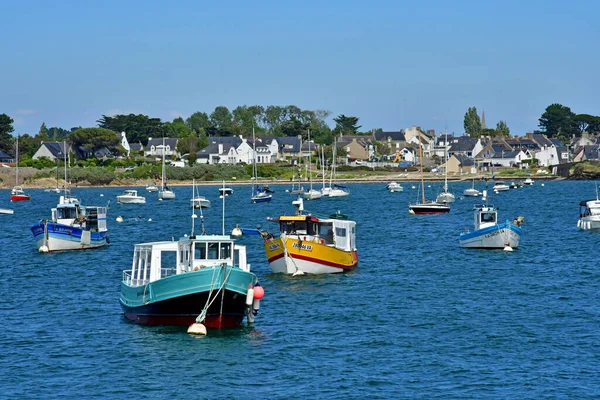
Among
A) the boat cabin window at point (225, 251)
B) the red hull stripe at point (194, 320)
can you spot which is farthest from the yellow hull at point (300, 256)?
the red hull stripe at point (194, 320)

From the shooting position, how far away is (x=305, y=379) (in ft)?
109

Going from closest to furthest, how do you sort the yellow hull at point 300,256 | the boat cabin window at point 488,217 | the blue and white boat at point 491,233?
the yellow hull at point 300,256
the blue and white boat at point 491,233
the boat cabin window at point 488,217

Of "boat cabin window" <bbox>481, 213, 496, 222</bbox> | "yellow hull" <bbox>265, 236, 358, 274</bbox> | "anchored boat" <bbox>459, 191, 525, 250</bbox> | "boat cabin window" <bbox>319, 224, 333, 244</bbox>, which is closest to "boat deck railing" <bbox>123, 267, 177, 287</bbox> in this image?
"yellow hull" <bbox>265, 236, 358, 274</bbox>

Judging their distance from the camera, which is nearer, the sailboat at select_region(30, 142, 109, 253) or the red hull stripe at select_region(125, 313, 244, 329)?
the red hull stripe at select_region(125, 313, 244, 329)

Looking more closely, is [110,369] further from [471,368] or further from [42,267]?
[42,267]

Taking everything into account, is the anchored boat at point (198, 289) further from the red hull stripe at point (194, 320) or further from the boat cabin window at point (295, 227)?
the boat cabin window at point (295, 227)

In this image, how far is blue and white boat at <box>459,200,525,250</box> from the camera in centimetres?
6944

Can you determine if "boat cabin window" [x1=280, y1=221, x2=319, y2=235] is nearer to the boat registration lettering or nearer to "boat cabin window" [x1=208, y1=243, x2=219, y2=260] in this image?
the boat registration lettering

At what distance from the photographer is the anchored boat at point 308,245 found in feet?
177

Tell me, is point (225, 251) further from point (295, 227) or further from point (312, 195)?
point (312, 195)

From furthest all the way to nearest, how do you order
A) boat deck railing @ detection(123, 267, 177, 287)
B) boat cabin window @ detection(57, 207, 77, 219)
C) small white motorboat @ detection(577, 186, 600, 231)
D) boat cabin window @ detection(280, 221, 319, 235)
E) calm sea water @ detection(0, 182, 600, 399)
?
small white motorboat @ detection(577, 186, 600, 231) → boat cabin window @ detection(57, 207, 77, 219) → boat cabin window @ detection(280, 221, 319, 235) → boat deck railing @ detection(123, 267, 177, 287) → calm sea water @ detection(0, 182, 600, 399)

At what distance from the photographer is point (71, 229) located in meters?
71.8

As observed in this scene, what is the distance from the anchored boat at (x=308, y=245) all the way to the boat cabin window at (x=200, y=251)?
45.9 feet

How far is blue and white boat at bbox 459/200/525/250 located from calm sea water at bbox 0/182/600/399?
3.42 feet
